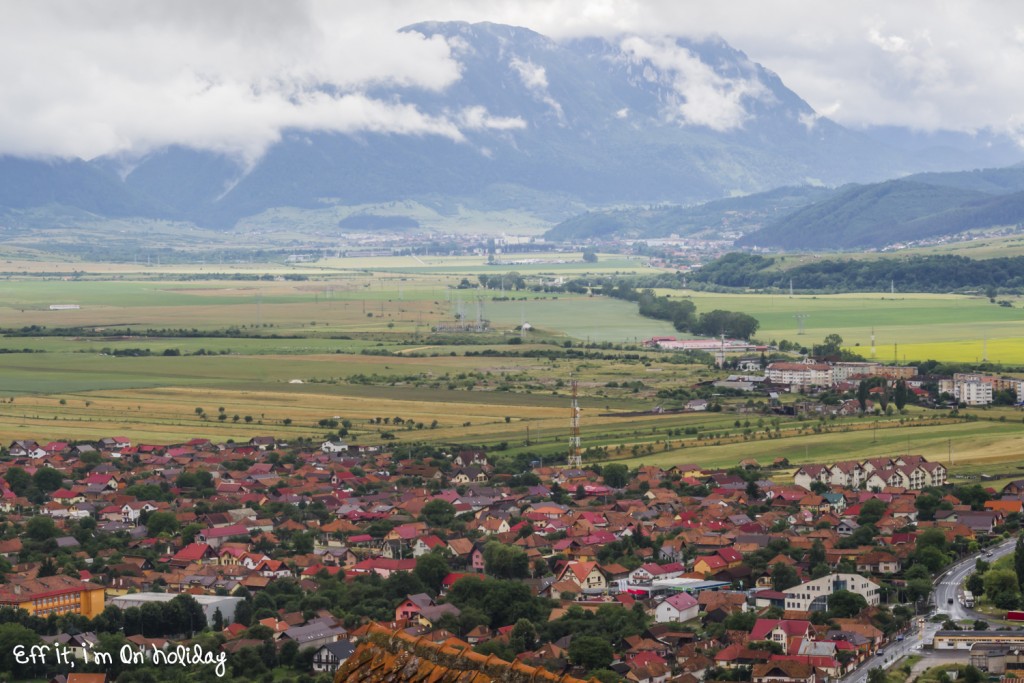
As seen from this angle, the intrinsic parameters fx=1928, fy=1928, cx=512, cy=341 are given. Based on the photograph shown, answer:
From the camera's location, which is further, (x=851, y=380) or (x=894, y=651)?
(x=851, y=380)

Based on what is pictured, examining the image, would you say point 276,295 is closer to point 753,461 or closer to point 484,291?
point 484,291

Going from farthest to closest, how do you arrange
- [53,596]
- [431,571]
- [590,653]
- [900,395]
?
[900,395] → [431,571] → [53,596] → [590,653]

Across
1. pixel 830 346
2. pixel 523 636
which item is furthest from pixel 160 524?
pixel 830 346

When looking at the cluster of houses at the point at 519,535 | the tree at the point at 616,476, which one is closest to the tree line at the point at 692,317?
the cluster of houses at the point at 519,535

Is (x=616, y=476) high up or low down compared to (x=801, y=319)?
down

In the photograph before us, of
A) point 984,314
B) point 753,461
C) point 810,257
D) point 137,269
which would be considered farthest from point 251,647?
point 137,269

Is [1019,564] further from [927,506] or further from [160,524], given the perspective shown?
[160,524]

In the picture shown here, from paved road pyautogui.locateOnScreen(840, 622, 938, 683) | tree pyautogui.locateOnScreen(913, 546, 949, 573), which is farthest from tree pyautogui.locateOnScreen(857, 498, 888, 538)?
paved road pyautogui.locateOnScreen(840, 622, 938, 683)

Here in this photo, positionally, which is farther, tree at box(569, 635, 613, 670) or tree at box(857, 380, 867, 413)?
tree at box(857, 380, 867, 413)

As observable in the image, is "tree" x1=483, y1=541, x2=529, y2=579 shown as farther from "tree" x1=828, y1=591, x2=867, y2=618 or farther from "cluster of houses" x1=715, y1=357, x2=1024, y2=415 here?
"cluster of houses" x1=715, y1=357, x2=1024, y2=415
